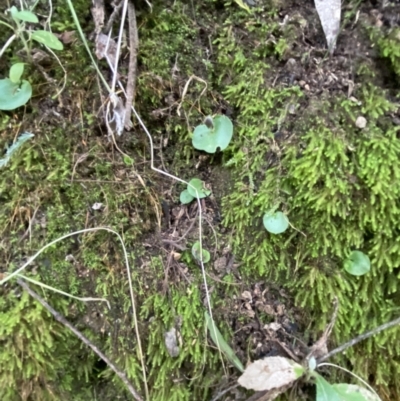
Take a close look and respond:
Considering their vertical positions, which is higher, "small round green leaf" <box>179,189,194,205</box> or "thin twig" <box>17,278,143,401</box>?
"small round green leaf" <box>179,189,194,205</box>

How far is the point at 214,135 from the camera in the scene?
3.82 ft

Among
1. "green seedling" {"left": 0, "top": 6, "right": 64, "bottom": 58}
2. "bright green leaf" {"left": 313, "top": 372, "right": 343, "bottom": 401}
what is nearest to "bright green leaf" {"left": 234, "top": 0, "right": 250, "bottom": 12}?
"green seedling" {"left": 0, "top": 6, "right": 64, "bottom": 58}

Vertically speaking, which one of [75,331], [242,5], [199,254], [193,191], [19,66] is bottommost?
[75,331]

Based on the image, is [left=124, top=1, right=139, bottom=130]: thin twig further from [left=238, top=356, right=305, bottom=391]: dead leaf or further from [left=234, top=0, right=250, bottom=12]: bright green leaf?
[left=238, top=356, right=305, bottom=391]: dead leaf

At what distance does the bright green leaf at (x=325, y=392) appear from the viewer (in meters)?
1.02

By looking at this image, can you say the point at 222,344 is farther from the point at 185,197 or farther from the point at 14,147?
the point at 14,147

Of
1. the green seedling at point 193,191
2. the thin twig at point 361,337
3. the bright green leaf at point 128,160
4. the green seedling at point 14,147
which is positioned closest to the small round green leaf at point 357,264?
the thin twig at point 361,337

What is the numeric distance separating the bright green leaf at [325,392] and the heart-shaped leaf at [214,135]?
0.68m

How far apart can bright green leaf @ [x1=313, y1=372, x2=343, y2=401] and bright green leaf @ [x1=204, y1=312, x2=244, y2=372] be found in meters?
0.20

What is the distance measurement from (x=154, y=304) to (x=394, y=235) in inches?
26.7

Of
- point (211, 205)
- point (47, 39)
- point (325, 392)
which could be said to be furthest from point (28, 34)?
point (325, 392)

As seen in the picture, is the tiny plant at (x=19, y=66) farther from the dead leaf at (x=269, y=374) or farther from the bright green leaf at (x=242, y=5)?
Answer: the dead leaf at (x=269, y=374)

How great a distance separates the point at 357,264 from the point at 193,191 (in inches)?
19.7

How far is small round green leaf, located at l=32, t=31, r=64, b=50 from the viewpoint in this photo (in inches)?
41.3
